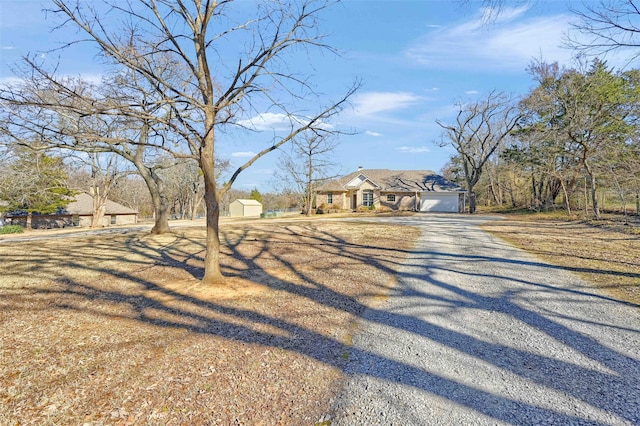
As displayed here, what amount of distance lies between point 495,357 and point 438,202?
30819mm

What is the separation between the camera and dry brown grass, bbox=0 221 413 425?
257 cm

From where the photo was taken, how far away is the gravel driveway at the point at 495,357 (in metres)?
2.51

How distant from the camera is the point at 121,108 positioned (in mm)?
5020

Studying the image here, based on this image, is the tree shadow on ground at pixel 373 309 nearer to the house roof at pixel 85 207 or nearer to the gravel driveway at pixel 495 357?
the gravel driveway at pixel 495 357

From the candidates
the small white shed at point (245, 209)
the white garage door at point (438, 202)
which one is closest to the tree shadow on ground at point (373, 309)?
the white garage door at point (438, 202)

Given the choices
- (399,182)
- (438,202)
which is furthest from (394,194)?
(438,202)

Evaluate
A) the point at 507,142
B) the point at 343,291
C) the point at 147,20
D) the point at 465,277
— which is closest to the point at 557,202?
the point at 507,142

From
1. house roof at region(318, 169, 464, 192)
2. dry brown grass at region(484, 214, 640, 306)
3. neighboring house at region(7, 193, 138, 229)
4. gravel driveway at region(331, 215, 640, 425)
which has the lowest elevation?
gravel driveway at region(331, 215, 640, 425)

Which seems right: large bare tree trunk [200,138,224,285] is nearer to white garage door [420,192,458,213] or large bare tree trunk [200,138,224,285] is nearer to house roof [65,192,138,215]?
white garage door [420,192,458,213]

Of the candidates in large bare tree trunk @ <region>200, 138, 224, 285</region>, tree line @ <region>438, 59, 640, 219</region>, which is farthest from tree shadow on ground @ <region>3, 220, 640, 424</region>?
tree line @ <region>438, 59, 640, 219</region>

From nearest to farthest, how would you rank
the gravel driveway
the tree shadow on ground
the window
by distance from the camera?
the gravel driveway < the tree shadow on ground < the window

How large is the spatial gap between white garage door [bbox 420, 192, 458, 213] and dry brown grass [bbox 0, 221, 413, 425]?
→ 25965mm

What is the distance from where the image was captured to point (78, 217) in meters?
35.1

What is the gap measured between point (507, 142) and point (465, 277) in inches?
1275
